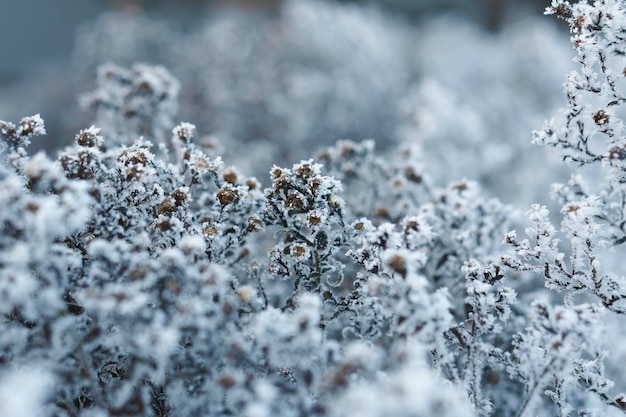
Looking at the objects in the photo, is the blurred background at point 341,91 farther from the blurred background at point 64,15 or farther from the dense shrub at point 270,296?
the blurred background at point 64,15

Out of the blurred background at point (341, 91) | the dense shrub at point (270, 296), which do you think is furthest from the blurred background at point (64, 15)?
the dense shrub at point (270, 296)

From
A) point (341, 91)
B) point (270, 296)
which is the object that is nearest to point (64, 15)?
point (341, 91)

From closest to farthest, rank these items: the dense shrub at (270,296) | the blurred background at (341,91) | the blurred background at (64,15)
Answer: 1. the dense shrub at (270,296)
2. the blurred background at (341,91)
3. the blurred background at (64,15)

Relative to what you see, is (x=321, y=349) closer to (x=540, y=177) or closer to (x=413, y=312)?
(x=413, y=312)

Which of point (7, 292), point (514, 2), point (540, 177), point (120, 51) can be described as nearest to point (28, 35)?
point (120, 51)

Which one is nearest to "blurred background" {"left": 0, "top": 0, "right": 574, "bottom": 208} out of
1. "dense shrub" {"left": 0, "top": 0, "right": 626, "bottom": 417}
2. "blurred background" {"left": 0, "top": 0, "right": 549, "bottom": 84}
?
"dense shrub" {"left": 0, "top": 0, "right": 626, "bottom": 417}

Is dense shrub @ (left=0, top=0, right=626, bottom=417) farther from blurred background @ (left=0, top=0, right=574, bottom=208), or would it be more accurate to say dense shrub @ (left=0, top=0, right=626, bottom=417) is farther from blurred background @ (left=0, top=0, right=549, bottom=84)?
blurred background @ (left=0, top=0, right=549, bottom=84)
